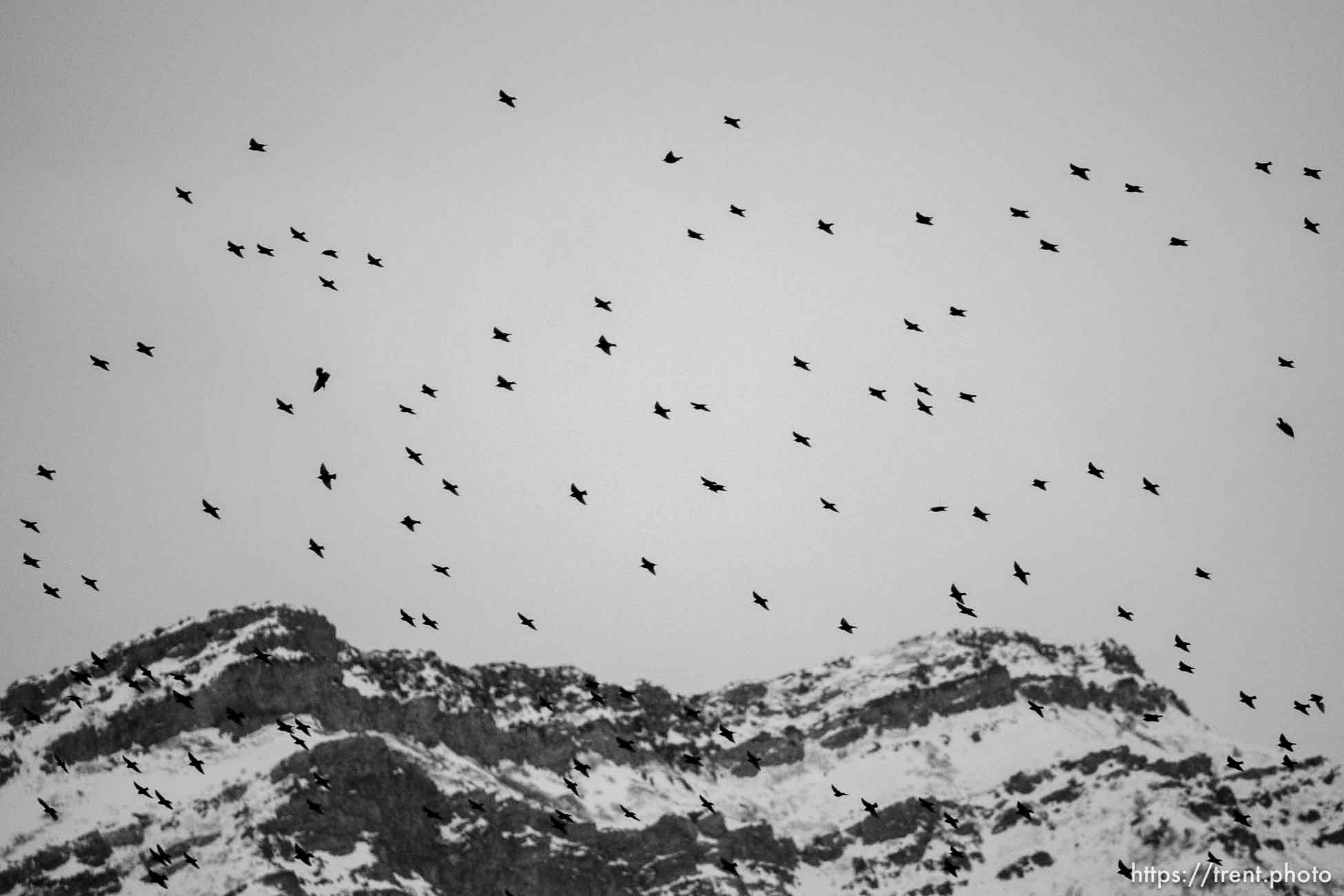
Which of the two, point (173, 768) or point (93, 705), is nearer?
point (173, 768)

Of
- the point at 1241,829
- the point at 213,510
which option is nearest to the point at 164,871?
the point at 213,510

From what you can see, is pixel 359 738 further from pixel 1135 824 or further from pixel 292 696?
pixel 1135 824

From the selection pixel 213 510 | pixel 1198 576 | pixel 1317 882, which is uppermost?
pixel 213 510

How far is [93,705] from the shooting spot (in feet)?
626

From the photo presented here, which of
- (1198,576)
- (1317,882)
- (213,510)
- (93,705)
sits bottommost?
(1317,882)

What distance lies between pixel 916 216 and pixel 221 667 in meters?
132

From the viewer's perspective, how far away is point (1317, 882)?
7126 inches

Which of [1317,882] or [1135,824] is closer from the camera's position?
[1317,882]

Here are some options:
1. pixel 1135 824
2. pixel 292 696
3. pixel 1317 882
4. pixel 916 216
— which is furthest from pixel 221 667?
pixel 916 216

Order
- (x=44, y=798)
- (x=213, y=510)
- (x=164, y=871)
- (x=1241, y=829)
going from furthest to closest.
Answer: (x=1241, y=829) < (x=44, y=798) < (x=164, y=871) < (x=213, y=510)

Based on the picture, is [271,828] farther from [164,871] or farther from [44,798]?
[44,798]

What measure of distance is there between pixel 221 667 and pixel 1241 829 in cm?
10131

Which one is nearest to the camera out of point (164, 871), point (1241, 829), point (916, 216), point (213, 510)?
point (916, 216)

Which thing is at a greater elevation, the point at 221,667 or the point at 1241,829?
the point at 221,667
